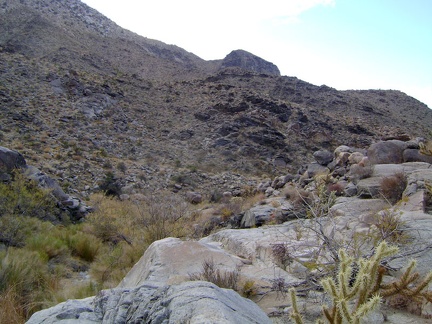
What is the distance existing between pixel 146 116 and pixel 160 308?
85.5 feet

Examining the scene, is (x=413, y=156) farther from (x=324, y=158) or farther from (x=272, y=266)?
(x=272, y=266)

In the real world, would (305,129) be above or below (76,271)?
above

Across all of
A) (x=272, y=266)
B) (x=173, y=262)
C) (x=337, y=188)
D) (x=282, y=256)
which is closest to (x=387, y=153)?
(x=337, y=188)

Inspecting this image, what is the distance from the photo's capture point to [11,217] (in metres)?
7.72

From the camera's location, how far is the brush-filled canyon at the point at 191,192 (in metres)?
3.00

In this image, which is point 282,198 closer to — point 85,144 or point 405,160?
point 405,160

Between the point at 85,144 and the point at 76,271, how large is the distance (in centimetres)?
1422

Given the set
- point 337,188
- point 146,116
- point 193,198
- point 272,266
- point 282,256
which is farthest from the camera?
point 146,116

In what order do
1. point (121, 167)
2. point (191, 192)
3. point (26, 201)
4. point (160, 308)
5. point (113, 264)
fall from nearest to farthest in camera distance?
1. point (160, 308)
2. point (113, 264)
3. point (26, 201)
4. point (191, 192)
5. point (121, 167)

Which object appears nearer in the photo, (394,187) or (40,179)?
(394,187)

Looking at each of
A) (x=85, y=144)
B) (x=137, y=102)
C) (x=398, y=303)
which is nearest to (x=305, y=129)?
(x=137, y=102)

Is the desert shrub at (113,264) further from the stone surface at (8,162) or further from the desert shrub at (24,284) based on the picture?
the stone surface at (8,162)

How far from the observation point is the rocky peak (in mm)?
59194

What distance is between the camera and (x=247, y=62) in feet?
199
